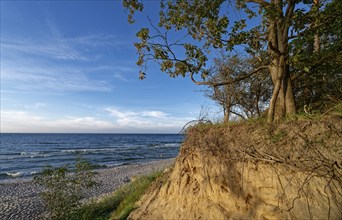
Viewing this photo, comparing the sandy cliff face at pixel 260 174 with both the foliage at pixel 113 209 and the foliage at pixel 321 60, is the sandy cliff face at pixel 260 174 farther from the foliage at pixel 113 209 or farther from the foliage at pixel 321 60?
the foliage at pixel 113 209

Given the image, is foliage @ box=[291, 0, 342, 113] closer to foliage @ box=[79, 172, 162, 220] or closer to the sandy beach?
foliage @ box=[79, 172, 162, 220]

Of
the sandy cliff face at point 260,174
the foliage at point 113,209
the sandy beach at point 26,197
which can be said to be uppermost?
the sandy cliff face at point 260,174

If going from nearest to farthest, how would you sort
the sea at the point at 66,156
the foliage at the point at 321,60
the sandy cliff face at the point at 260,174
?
the sandy cliff face at the point at 260,174, the foliage at the point at 321,60, the sea at the point at 66,156

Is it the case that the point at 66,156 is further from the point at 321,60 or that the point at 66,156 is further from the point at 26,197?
the point at 321,60

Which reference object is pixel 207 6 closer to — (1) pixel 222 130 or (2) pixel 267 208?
(1) pixel 222 130

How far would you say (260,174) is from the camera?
178 inches

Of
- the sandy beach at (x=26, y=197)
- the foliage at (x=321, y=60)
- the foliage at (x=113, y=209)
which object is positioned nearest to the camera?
the foliage at (x=321, y=60)

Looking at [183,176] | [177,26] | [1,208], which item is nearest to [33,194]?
[1,208]

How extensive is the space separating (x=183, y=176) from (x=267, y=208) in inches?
99.4

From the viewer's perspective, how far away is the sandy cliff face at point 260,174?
3.85 metres

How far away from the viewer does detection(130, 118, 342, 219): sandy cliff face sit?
12.6ft

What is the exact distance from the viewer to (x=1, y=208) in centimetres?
1441

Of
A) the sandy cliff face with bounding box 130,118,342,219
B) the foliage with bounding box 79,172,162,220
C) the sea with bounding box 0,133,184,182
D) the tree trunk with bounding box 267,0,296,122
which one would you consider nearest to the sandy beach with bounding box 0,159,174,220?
the foliage with bounding box 79,172,162,220

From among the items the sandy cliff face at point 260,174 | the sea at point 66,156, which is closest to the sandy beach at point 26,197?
the sea at point 66,156
